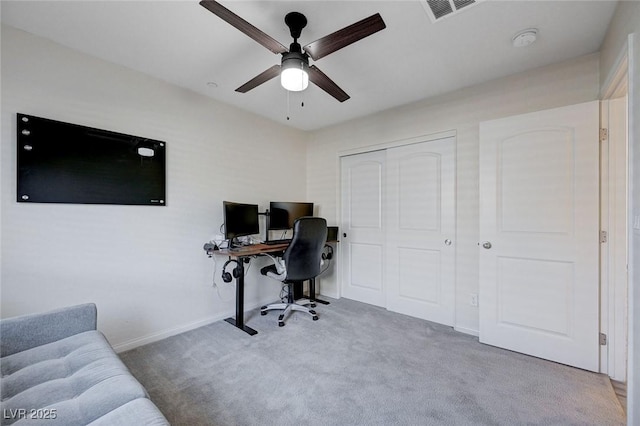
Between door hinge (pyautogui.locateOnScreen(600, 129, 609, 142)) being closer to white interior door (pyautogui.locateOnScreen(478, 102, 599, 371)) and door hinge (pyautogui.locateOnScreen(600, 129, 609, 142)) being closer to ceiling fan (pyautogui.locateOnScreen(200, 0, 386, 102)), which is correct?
white interior door (pyautogui.locateOnScreen(478, 102, 599, 371))

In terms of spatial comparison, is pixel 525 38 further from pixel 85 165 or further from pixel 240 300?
pixel 85 165

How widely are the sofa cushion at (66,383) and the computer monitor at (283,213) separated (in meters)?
2.16

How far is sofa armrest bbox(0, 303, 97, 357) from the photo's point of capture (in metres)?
1.39

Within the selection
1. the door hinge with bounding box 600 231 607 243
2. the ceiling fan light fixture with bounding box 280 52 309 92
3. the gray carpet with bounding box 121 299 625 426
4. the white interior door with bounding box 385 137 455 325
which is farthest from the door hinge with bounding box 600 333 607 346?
the ceiling fan light fixture with bounding box 280 52 309 92

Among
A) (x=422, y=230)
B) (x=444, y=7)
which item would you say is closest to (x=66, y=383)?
(x=444, y=7)

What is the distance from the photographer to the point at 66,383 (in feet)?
3.78

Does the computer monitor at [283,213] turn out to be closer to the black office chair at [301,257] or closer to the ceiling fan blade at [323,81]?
the black office chair at [301,257]

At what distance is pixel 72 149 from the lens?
2.06m

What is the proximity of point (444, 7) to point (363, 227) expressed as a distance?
2466 mm

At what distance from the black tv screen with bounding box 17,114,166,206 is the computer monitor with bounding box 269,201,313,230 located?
127cm

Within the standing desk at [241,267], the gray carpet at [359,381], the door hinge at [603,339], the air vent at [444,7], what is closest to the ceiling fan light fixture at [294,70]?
the air vent at [444,7]

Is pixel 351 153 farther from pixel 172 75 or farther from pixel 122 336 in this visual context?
pixel 122 336

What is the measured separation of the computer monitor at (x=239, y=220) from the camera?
273 cm

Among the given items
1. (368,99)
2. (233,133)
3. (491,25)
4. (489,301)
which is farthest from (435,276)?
(233,133)
